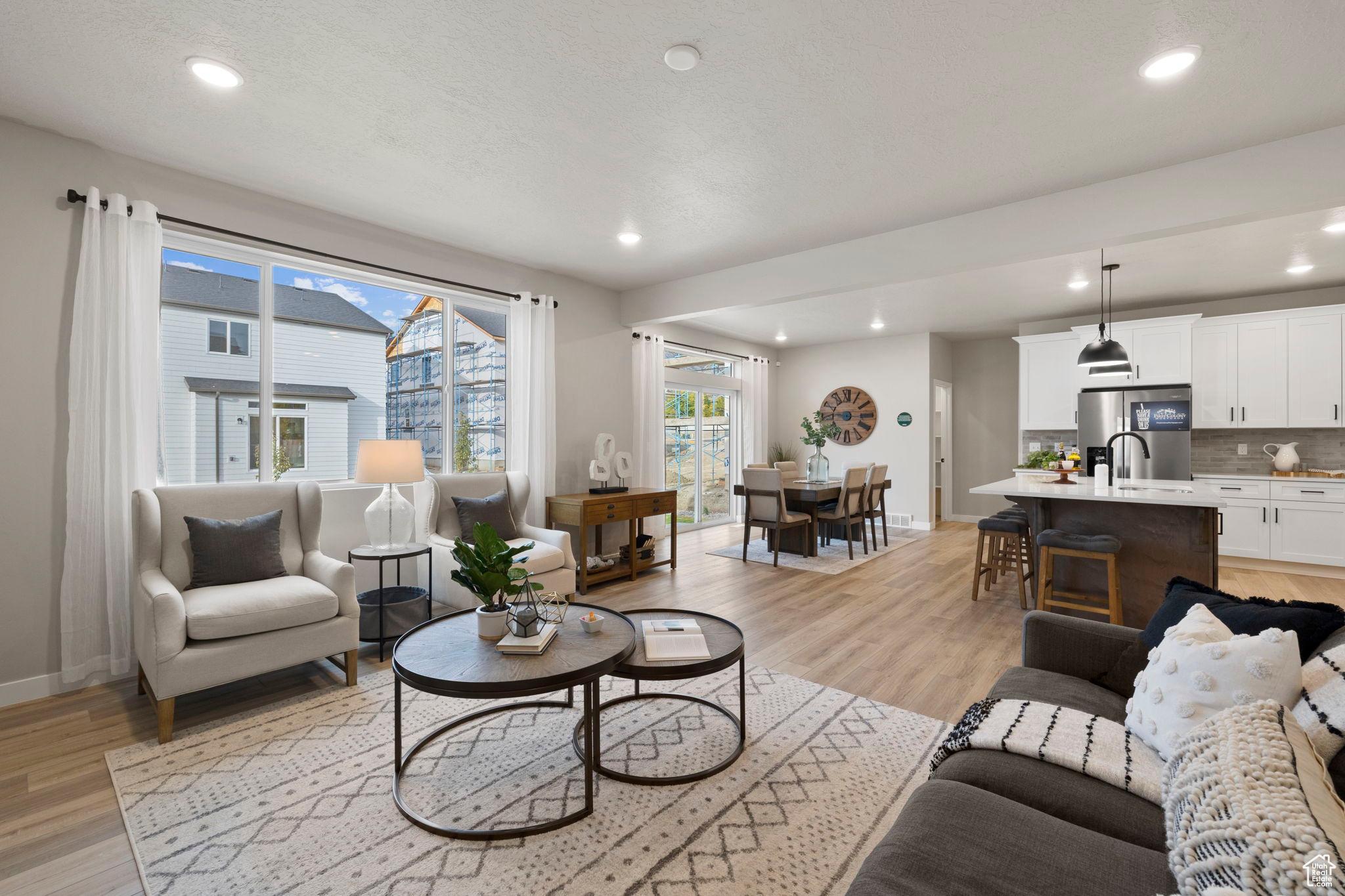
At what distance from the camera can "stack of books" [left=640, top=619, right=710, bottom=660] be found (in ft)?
7.04

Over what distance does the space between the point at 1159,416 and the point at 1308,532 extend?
145 centimetres

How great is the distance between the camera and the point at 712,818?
189 cm

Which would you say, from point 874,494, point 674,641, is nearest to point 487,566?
point 674,641

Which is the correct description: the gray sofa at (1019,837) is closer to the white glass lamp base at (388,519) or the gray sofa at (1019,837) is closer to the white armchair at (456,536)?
the white armchair at (456,536)

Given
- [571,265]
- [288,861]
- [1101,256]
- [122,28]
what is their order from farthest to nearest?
[571,265] < [1101,256] < [122,28] < [288,861]

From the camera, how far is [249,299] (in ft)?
11.7

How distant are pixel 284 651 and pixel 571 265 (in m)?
3.43

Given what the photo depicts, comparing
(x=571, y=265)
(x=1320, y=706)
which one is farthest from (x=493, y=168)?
(x=1320, y=706)

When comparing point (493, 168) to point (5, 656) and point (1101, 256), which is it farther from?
point (1101, 256)

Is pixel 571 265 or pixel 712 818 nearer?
pixel 712 818

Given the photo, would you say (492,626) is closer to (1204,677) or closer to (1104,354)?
(1204,677)

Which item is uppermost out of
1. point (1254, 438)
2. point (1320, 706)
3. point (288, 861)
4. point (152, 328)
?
point (152, 328)

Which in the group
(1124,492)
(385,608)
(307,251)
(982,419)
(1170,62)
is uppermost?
(1170,62)

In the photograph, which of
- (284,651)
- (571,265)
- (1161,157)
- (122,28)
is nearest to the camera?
(122,28)
